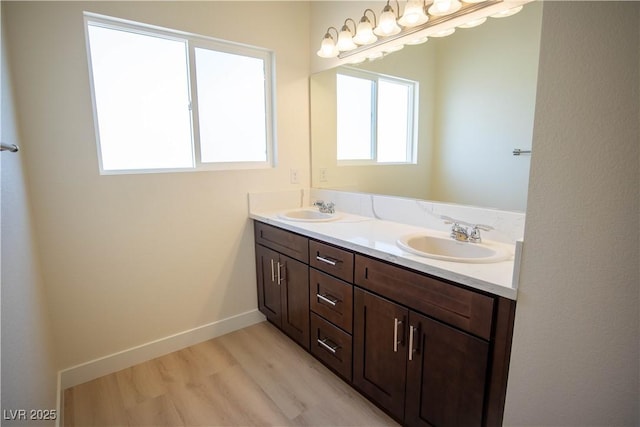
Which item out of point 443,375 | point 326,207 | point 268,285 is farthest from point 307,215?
point 443,375

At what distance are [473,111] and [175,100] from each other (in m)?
1.72

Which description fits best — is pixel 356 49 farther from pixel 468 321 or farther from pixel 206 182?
pixel 468 321

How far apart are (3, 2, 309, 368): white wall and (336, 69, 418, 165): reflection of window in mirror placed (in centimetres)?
31

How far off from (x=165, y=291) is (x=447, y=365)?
169 centimetres

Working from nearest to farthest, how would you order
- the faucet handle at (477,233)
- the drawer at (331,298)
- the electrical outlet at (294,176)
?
the faucet handle at (477,233) < the drawer at (331,298) < the electrical outlet at (294,176)

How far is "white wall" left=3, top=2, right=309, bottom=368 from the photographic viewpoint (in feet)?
5.23

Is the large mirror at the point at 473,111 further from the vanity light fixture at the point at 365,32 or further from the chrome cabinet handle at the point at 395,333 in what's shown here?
the chrome cabinet handle at the point at 395,333

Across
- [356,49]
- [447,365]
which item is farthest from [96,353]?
[356,49]

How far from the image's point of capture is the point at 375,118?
2180mm

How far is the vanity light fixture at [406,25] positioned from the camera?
1.46 m

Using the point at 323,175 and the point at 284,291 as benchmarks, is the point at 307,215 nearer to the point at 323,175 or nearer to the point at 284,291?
the point at 323,175

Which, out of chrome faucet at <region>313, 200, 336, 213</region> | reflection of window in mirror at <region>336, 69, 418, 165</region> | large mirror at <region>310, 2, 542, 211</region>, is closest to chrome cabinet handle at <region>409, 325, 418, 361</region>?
large mirror at <region>310, 2, 542, 211</region>

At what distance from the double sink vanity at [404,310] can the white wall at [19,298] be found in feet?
3.90

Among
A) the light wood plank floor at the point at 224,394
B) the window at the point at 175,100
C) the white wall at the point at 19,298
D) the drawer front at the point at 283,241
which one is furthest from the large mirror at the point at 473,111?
the white wall at the point at 19,298
